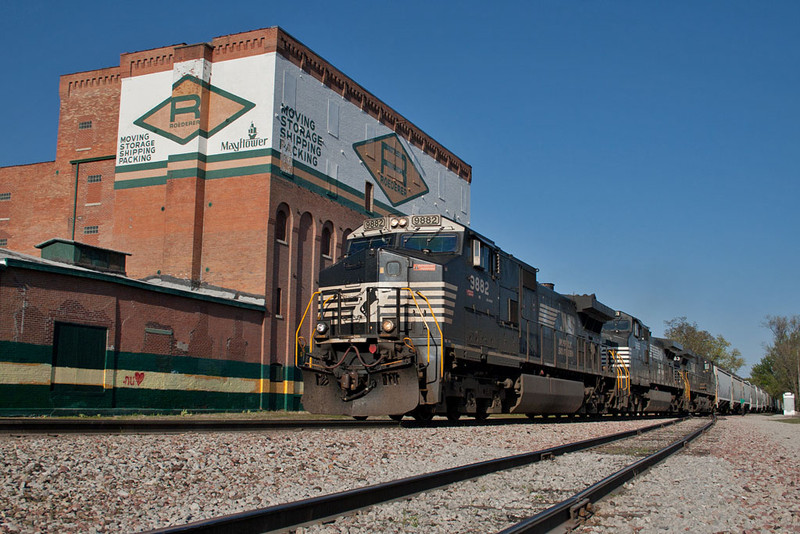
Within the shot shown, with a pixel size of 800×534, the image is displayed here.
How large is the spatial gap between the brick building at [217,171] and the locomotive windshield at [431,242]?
1547 centimetres

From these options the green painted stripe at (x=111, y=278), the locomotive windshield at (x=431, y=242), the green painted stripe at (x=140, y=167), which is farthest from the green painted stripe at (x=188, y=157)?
the locomotive windshield at (x=431, y=242)

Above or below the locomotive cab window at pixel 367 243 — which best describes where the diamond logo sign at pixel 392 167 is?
above

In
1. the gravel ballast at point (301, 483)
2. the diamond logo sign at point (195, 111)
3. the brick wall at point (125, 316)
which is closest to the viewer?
the gravel ballast at point (301, 483)

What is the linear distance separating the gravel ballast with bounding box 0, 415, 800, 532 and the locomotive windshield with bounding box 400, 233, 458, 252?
4529mm

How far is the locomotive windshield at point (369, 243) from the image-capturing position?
1403cm

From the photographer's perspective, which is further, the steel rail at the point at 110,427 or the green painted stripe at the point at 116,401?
the green painted stripe at the point at 116,401

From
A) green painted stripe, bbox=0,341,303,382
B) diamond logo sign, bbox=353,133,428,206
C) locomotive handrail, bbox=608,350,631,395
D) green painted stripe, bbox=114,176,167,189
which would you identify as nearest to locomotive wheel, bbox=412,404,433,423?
green painted stripe, bbox=0,341,303,382

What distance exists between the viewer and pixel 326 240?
3331 centimetres

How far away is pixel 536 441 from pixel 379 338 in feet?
10.9

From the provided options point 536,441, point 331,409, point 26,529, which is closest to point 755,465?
point 536,441

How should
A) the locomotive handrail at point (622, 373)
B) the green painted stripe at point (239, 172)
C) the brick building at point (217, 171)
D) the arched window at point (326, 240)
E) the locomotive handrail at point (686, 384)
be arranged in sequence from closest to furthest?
the locomotive handrail at point (622, 373)
the green painted stripe at point (239, 172)
the brick building at point (217, 171)
the arched window at point (326, 240)
the locomotive handrail at point (686, 384)

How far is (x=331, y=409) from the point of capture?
12.8m

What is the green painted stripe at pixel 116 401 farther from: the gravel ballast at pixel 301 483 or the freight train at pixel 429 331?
the gravel ballast at pixel 301 483

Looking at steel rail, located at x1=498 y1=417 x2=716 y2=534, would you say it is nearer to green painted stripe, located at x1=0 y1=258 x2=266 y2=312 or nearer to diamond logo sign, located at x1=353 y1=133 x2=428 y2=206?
green painted stripe, located at x1=0 y1=258 x2=266 y2=312
